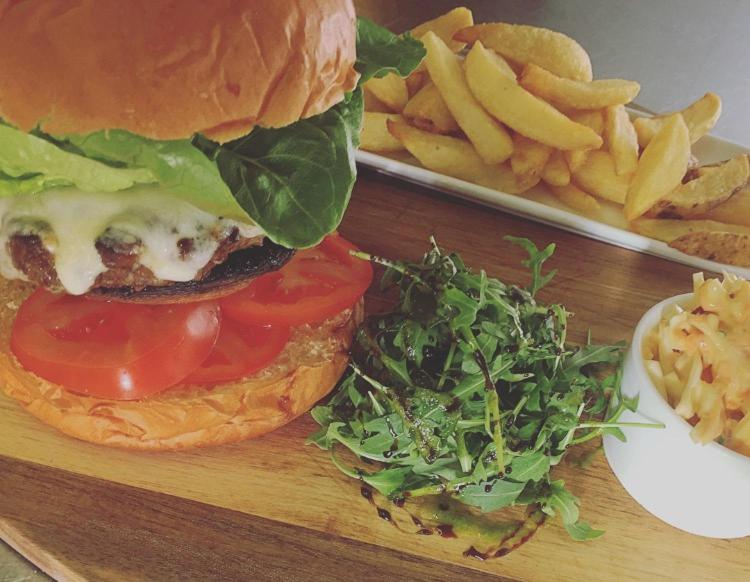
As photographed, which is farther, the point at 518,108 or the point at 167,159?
the point at 518,108

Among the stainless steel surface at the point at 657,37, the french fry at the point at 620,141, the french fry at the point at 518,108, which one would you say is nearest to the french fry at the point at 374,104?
the french fry at the point at 518,108

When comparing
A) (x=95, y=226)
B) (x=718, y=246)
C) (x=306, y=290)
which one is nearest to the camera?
(x=95, y=226)

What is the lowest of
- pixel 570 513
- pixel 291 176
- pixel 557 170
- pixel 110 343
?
pixel 570 513

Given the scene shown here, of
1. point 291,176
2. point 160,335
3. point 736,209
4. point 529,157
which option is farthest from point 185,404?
point 736,209

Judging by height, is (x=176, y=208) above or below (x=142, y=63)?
below

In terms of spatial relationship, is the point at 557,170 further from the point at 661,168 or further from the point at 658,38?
the point at 658,38

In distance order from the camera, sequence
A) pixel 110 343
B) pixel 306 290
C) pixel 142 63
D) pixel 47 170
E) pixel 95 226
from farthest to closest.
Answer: pixel 306 290 → pixel 110 343 → pixel 95 226 → pixel 47 170 → pixel 142 63

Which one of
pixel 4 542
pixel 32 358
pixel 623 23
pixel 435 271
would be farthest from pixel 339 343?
pixel 623 23
